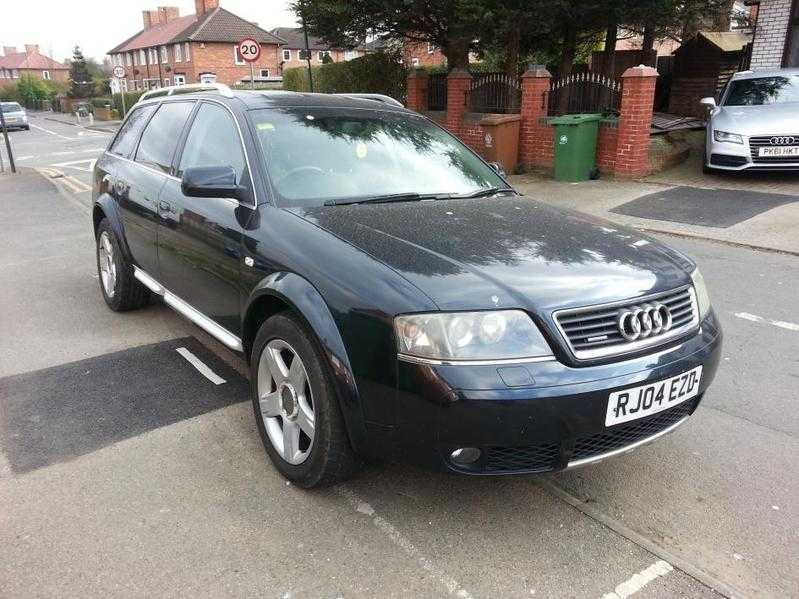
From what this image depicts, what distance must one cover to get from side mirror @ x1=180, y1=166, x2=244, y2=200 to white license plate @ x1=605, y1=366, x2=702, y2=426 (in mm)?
2009

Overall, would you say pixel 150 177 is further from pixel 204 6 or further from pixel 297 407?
pixel 204 6

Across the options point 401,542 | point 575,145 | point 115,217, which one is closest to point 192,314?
point 115,217

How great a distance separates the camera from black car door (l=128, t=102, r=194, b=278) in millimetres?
4320

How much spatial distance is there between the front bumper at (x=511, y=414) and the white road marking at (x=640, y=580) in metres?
0.43

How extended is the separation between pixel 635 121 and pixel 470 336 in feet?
33.1

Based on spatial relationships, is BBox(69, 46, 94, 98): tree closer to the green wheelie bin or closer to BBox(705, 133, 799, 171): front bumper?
the green wheelie bin

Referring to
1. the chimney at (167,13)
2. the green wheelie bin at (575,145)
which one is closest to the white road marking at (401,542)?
the green wheelie bin at (575,145)

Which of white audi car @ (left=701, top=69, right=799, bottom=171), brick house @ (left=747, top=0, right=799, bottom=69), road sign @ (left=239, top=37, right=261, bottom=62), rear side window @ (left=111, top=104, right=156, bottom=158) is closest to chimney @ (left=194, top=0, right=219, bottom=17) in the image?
road sign @ (left=239, top=37, right=261, bottom=62)

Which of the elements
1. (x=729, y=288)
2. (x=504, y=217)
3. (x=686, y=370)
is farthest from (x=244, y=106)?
(x=729, y=288)

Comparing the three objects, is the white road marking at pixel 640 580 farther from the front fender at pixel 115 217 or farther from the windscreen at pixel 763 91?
the windscreen at pixel 763 91

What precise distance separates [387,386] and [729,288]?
4641mm

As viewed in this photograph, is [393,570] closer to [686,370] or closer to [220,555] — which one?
[220,555]

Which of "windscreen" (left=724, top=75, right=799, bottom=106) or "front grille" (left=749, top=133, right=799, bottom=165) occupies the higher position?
"windscreen" (left=724, top=75, right=799, bottom=106)

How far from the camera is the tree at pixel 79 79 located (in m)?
66.4
